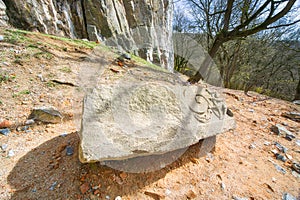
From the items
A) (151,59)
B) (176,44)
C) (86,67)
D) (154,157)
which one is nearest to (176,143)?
(154,157)

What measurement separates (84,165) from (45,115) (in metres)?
0.99

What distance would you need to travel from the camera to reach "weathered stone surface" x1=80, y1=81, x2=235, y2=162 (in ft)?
2.87

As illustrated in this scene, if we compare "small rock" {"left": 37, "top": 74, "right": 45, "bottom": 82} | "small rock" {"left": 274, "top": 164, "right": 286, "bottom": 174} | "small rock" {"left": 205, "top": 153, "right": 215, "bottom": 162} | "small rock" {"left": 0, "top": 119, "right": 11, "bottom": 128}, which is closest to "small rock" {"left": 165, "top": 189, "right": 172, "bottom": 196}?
"small rock" {"left": 205, "top": 153, "right": 215, "bottom": 162}

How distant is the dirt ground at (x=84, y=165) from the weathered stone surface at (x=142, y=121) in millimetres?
283

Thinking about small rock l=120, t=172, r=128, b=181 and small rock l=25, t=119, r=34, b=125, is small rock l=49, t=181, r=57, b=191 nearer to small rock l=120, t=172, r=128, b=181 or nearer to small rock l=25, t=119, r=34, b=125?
small rock l=120, t=172, r=128, b=181

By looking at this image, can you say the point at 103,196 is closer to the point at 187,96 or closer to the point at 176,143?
the point at 176,143

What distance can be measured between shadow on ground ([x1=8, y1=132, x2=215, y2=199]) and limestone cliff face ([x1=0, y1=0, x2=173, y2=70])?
454 cm

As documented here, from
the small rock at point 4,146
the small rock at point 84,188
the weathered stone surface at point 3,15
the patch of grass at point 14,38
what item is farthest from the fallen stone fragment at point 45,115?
the weathered stone surface at point 3,15

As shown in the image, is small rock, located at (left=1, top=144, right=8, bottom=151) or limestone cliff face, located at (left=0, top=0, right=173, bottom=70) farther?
limestone cliff face, located at (left=0, top=0, right=173, bottom=70)

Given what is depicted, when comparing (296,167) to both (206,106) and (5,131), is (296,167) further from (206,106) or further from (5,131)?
(5,131)

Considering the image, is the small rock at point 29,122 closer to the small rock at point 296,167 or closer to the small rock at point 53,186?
the small rock at point 53,186

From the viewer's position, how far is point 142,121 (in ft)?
3.62

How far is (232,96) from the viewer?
3605 mm

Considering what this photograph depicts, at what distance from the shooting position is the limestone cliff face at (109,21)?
3.62m
